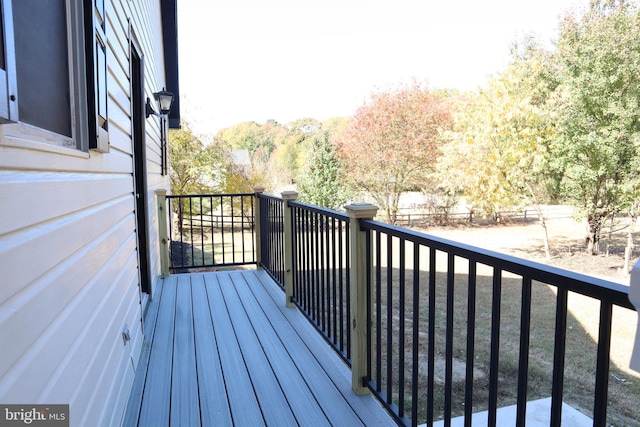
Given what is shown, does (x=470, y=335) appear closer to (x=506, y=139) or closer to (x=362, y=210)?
(x=362, y=210)

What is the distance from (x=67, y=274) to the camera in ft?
4.12

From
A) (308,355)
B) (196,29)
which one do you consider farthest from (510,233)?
(196,29)

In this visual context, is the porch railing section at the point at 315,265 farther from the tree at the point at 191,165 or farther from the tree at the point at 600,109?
the tree at the point at 191,165

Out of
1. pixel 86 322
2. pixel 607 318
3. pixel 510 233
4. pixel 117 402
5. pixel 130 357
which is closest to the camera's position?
pixel 607 318

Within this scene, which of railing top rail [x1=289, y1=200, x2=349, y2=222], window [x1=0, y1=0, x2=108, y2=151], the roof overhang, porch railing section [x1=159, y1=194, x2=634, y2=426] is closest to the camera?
window [x1=0, y1=0, x2=108, y2=151]

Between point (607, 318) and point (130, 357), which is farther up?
point (607, 318)

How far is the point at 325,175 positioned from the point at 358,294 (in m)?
14.2

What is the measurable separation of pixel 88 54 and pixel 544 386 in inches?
171

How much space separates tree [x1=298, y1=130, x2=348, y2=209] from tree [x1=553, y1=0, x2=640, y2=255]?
25.4 feet

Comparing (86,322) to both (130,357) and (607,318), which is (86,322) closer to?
(130,357)

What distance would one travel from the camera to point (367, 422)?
1.95 meters

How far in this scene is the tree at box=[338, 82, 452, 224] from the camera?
14.8 meters

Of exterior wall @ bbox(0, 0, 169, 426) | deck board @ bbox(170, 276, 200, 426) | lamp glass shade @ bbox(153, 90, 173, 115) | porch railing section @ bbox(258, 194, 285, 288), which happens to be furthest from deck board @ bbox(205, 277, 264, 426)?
lamp glass shade @ bbox(153, 90, 173, 115)

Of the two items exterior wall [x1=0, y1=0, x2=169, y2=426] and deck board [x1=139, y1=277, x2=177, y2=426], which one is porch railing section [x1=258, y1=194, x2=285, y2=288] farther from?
exterior wall [x1=0, y1=0, x2=169, y2=426]
